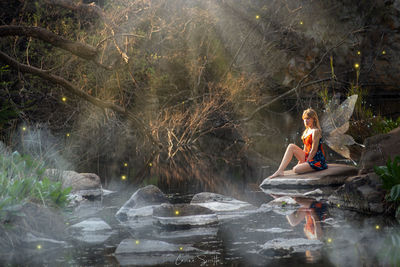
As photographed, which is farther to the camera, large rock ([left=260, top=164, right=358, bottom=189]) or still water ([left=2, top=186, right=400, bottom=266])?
large rock ([left=260, top=164, right=358, bottom=189])

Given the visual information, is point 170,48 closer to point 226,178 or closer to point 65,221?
point 226,178

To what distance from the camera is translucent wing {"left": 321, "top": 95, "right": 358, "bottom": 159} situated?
55.8ft

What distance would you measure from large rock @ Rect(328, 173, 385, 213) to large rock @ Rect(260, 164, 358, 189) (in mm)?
2268

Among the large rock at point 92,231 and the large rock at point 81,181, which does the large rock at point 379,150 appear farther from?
the large rock at point 81,181

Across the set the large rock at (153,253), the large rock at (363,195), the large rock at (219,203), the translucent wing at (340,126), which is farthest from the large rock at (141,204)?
the translucent wing at (340,126)

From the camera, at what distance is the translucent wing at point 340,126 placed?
55.8ft

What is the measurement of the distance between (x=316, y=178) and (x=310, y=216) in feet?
11.0

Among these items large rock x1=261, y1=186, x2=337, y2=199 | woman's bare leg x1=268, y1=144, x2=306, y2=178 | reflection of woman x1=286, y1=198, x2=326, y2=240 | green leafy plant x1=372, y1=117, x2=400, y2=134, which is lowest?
reflection of woman x1=286, y1=198, x2=326, y2=240

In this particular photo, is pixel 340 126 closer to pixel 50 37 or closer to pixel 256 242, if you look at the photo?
pixel 50 37

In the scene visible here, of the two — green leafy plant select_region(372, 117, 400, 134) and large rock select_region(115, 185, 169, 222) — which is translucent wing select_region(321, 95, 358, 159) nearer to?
green leafy plant select_region(372, 117, 400, 134)

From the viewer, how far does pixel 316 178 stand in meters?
10.8

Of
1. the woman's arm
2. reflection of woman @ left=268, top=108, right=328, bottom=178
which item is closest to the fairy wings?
reflection of woman @ left=268, top=108, right=328, bottom=178

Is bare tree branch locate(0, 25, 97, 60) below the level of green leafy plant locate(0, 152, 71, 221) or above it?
above

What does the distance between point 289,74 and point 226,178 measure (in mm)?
12974
